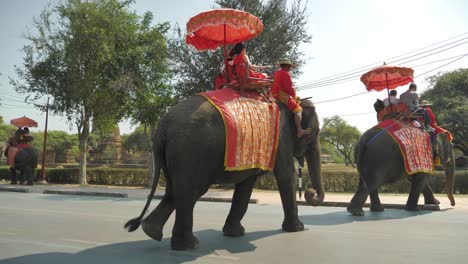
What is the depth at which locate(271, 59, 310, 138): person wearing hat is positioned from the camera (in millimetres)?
6520

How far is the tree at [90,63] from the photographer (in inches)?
833

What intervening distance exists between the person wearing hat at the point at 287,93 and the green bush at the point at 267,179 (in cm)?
955

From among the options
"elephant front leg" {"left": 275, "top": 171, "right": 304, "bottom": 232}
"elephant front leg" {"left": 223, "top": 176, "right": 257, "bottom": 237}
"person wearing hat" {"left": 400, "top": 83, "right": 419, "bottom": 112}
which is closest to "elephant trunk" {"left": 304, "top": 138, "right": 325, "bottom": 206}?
"elephant front leg" {"left": 275, "top": 171, "right": 304, "bottom": 232}

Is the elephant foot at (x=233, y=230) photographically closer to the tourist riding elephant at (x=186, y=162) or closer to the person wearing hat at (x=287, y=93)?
the tourist riding elephant at (x=186, y=162)

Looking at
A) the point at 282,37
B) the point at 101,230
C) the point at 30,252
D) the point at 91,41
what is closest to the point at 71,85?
the point at 91,41

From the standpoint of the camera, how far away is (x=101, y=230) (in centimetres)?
699

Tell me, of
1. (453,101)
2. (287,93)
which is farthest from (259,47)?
(453,101)

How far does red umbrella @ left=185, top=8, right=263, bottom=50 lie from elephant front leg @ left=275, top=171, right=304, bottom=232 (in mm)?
2270

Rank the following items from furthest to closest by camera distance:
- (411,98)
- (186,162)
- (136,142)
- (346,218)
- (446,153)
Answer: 1. (136,142)
2. (446,153)
3. (411,98)
4. (346,218)
5. (186,162)

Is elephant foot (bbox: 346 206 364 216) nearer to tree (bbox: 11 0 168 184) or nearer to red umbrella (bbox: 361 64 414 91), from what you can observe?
red umbrella (bbox: 361 64 414 91)

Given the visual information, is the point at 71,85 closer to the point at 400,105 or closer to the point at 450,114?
the point at 400,105

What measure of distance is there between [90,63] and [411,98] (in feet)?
53.3

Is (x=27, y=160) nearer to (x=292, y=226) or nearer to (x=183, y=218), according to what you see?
(x=292, y=226)

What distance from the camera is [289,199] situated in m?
6.37
